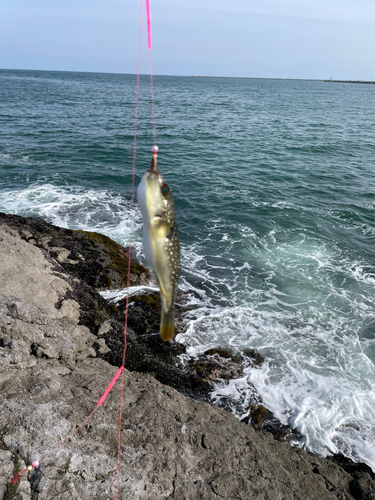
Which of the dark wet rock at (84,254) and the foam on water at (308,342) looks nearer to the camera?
the foam on water at (308,342)

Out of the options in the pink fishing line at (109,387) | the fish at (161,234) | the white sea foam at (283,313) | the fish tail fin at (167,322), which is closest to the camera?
the fish at (161,234)

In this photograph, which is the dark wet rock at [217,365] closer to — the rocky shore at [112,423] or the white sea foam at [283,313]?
the rocky shore at [112,423]

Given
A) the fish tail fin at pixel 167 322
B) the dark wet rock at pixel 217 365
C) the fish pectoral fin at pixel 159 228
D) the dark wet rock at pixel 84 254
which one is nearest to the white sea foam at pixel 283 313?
the dark wet rock at pixel 217 365

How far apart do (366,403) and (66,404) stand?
6.77m

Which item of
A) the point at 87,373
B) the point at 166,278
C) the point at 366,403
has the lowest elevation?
the point at 366,403

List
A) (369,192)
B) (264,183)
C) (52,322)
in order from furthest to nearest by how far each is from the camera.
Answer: (264,183) < (369,192) < (52,322)

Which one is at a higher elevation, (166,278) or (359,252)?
(166,278)

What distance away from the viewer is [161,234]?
275 cm

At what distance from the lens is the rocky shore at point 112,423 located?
470cm

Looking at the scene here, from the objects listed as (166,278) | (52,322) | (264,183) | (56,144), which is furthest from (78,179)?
(166,278)

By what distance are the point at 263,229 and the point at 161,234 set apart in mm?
15062

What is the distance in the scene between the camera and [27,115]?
39.7m

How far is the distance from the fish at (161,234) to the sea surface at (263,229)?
18.6 ft

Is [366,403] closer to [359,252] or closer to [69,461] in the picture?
[69,461]
